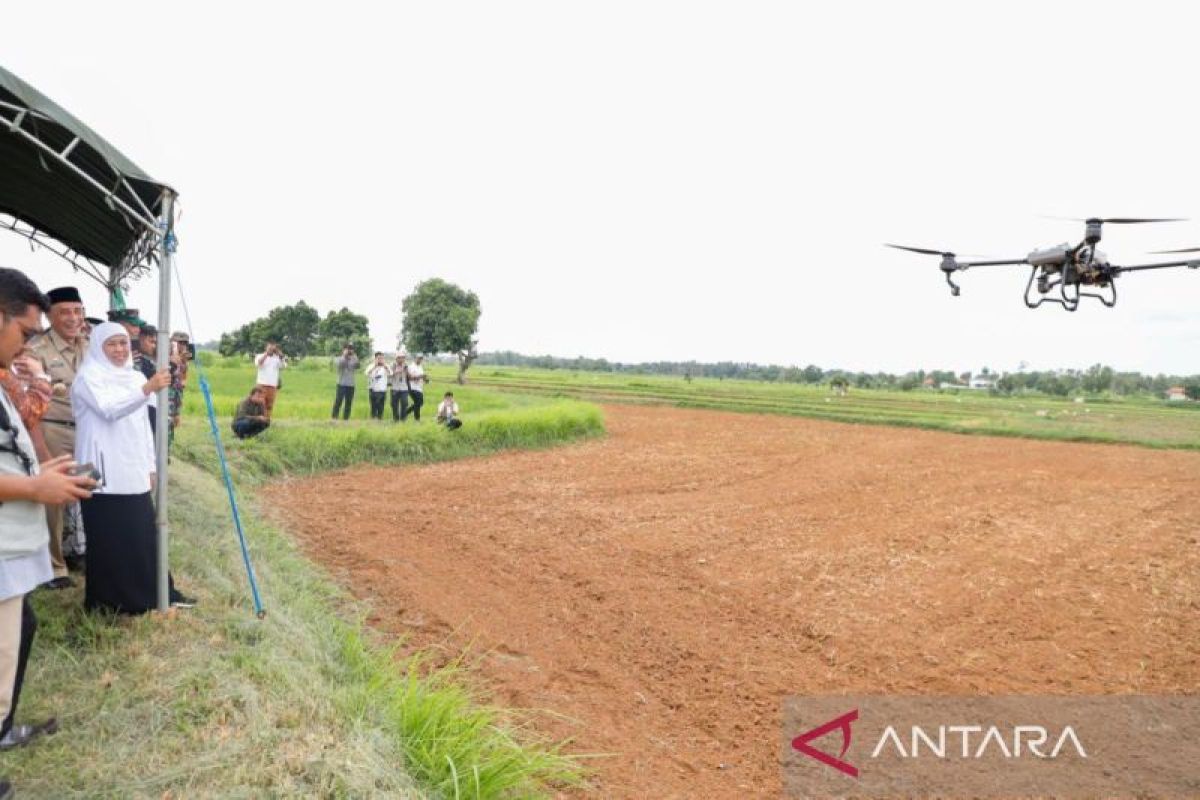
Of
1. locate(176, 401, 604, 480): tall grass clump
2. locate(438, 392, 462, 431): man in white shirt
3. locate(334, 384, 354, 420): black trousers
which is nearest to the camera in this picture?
locate(176, 401, 604, 480): tall grass clump

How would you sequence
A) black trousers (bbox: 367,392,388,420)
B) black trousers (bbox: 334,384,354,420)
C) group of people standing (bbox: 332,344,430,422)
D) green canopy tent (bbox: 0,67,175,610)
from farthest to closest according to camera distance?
black trousers (bbox: 367,392,388,420) → group of people standing (bbox: 332,344,430,422) → black trousers (bbox: 334,384,354,420) → green canopy tent (bbox: 0,67,175,610)

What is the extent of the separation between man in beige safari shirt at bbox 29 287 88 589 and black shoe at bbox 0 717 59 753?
65.2 inches

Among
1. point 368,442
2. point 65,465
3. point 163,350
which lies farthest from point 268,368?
point 65,465

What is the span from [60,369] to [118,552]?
1.53m

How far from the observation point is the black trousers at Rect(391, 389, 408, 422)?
13.8 m

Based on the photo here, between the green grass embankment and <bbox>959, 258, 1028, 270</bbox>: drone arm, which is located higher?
<bbox>959, 258, 1028, 270</bbox>: drone arm

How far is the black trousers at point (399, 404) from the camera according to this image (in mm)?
13758

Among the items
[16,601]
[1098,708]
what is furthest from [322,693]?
[1098,708]

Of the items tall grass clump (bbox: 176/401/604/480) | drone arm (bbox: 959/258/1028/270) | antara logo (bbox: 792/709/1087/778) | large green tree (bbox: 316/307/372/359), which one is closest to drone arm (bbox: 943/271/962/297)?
drone arm (bbox: 959/258/1028/270)

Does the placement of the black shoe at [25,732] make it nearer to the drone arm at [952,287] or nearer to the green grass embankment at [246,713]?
the green grass embankment at [246,713]

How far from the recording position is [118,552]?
11.8 feet

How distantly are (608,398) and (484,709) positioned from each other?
31.0 metres

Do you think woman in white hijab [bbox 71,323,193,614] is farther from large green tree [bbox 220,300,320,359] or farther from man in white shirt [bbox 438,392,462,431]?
large green tree [bbox 220,300,320,359]

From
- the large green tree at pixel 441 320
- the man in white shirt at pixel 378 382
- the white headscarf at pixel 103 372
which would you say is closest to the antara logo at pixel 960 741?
the white headscarf at pixel 103 372
